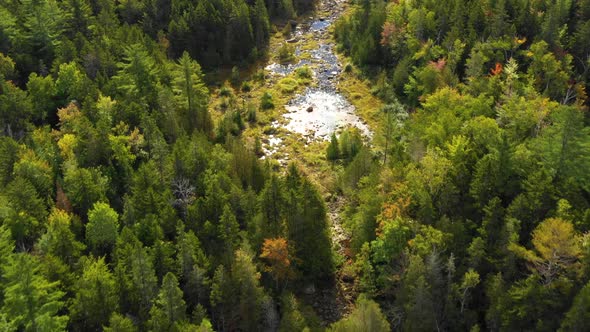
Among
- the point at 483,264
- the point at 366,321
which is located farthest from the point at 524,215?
the point at 366,321

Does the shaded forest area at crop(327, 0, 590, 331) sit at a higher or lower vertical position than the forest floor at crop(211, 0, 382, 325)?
higher

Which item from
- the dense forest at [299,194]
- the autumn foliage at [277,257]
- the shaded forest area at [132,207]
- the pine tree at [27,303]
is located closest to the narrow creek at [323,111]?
the dense forest at [299,194]

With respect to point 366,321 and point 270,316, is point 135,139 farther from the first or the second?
point 366,321

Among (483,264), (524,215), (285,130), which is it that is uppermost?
(524,215)

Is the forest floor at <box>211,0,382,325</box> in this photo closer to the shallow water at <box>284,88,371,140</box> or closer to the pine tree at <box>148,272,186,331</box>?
the shallow water at <box>284,88,371,140</box>

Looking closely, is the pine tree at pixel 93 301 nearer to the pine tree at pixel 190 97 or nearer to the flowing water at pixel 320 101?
the pine tree at pixel 190 97

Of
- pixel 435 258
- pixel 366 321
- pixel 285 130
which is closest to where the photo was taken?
pixel 366 321

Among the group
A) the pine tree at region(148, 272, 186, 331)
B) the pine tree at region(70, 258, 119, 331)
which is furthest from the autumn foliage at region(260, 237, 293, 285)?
the pine tree at region(70, 258, 119, 331)
